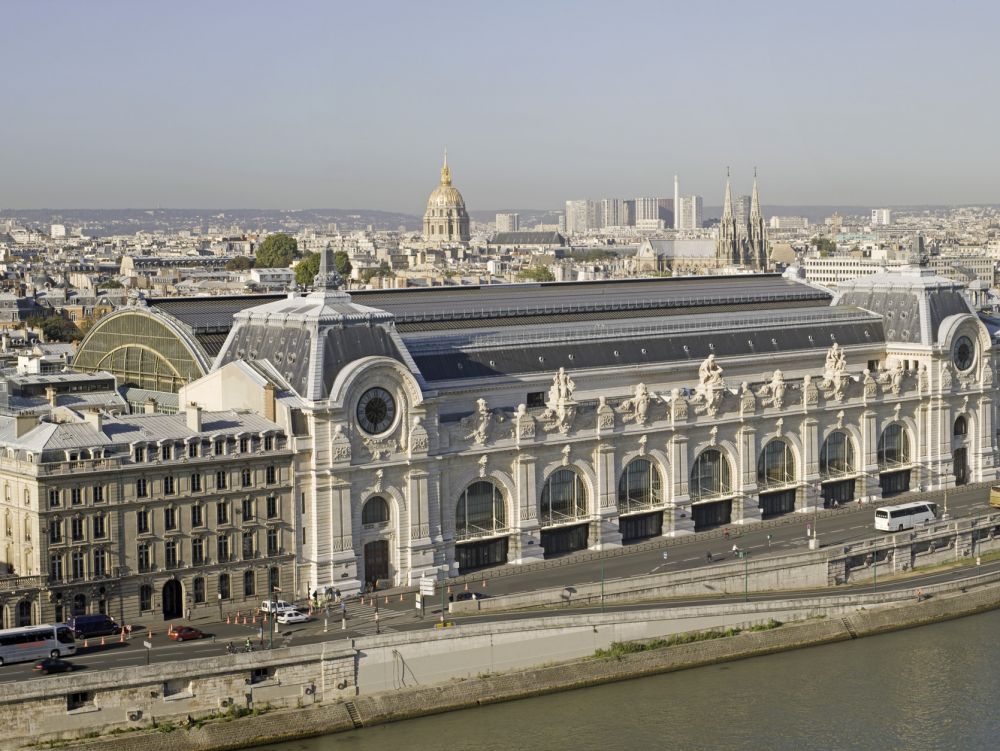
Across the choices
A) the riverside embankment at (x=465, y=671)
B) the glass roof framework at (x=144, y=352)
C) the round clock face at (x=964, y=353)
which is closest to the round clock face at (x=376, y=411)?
the glass roof framework at (x=144, y=352)

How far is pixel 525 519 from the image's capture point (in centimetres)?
8519

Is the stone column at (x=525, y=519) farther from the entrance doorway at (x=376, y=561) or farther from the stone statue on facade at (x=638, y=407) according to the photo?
the entrance doorway at (x=376, y=561)

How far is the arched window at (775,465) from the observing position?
9581 centimetres

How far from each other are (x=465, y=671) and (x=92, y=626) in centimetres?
1472

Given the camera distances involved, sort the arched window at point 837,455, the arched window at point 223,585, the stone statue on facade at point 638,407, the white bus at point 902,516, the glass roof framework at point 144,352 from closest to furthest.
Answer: the arched window at point 223,585 < the glass roof framework at point 144,352 < the stone statue on facade at point 638,407 < the white bus at point 902,516 < the arched window at point 837,455

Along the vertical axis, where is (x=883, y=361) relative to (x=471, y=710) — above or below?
above

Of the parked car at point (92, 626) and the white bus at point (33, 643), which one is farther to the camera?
the parked car at point (92, 626)

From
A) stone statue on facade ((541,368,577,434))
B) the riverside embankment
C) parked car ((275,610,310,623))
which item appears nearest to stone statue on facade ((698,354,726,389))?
stone statue on facade ((541,368,577,434))

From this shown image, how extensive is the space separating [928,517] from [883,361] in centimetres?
1571

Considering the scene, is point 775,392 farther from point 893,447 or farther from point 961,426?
point 961,426

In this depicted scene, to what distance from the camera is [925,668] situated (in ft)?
248

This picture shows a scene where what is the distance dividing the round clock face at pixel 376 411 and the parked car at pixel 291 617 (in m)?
9.95

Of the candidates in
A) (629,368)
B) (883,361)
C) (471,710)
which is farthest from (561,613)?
(883,361)

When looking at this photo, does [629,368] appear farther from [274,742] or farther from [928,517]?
[274,742]
